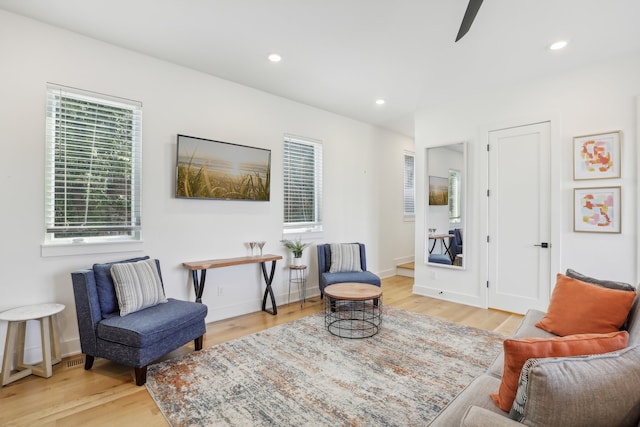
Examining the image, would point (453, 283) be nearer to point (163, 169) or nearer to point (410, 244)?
point (410, 244)

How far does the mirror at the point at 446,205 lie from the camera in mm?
4461

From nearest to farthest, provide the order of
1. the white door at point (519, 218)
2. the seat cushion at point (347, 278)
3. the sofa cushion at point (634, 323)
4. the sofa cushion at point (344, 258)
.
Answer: the sofa cushion at point (634, 323)
the white door at point (519, 218)
the seat cushion at point (347, 278)
the sofa cushion at point (344, 258)

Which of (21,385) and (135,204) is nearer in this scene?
(21,385)

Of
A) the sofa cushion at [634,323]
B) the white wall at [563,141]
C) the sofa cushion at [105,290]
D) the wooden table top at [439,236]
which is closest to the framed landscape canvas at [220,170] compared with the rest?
the sofa cushion at [105,290]

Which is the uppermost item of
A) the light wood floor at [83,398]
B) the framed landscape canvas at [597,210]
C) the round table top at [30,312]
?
the framed landscape canvas at [597,210]

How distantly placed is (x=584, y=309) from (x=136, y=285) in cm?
332

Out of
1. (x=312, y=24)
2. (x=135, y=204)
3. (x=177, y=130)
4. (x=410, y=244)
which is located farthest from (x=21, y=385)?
(x=410, y=244)

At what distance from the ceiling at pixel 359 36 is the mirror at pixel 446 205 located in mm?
990

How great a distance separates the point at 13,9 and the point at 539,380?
4077 millimetres

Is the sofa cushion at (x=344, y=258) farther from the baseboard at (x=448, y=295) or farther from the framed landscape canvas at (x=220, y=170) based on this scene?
the framed landscape canvas at (x=220, y=170)

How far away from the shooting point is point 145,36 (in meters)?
2.90

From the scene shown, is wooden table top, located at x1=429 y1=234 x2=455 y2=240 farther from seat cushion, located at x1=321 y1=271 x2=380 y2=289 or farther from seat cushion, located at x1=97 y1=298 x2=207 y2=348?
seat cushion, located at x1=97 y1=298 x2=207 y2=348

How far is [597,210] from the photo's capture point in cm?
337

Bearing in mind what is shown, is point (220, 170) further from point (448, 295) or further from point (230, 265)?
point (448, 295)
